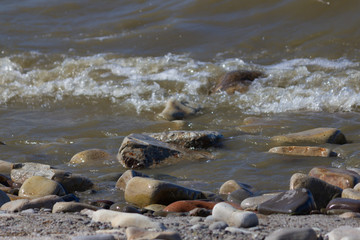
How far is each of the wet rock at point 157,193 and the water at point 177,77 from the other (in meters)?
0.27

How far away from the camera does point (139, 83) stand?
321 inches

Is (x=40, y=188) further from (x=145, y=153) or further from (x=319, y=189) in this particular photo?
(x=319, y=189)

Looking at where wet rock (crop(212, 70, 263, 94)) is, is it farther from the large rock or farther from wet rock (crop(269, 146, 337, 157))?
the large rock

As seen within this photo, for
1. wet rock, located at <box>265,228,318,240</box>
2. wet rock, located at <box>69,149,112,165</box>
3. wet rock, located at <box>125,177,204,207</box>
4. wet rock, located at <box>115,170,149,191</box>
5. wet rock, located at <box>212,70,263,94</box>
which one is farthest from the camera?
wet rock, located at <box>212,70,263,94</box>

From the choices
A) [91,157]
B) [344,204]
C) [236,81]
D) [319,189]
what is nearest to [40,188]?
[91,157]

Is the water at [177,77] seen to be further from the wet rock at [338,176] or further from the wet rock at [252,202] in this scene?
the wet rock at [252,202]

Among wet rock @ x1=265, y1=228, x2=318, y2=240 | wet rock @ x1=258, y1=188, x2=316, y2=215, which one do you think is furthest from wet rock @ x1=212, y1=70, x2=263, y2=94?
wet rock @ x1=265, y1=228, x2=318, y2=240

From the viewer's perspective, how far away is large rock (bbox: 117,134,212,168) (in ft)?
16.1

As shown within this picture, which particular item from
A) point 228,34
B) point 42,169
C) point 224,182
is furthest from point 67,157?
point 228,34

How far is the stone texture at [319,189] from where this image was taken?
3725 millimetres

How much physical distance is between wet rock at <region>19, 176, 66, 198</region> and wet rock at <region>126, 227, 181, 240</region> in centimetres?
149

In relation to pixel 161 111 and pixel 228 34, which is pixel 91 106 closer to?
pixel 161 111

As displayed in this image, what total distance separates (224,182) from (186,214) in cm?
99

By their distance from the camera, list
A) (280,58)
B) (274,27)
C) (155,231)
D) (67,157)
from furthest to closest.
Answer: (274,27) → (280,58) → (67,157) → (155,231)
